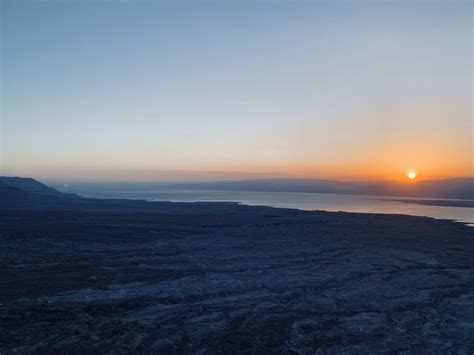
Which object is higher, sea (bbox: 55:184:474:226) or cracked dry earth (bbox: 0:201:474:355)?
sea (bbox: 55:184:474:226)

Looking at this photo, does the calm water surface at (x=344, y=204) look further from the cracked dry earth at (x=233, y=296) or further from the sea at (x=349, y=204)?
the cracked dry earth at (x=233, y=296)

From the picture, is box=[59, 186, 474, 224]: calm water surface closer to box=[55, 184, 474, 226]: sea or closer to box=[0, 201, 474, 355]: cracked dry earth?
A: box=[55, 184, 474, 226]: sea

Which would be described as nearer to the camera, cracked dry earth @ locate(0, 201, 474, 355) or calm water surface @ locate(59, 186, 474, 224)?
cracked dry earth @ locate(0, 201, 474, 355)

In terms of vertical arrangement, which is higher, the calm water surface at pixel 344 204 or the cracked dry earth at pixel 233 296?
the calm water surface at pixel 344 204

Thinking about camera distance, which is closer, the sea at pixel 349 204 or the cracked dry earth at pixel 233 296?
the cracked dry earth at pixel 233 296

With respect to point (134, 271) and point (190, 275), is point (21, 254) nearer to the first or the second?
point (134, 271)

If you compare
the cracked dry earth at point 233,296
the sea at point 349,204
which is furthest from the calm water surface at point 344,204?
the cracked dry earth at point 233,296

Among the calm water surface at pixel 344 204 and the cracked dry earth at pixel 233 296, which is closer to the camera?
the cracked dry earth at pixel 233 296

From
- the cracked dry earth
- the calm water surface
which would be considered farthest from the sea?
the cracked dry earth

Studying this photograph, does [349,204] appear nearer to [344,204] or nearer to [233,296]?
[344,204]
